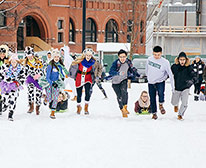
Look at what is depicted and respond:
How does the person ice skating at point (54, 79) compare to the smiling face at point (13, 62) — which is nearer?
the smiling face at point (13, 62)

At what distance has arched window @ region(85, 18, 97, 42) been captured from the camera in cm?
4222

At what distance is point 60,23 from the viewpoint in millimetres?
38781

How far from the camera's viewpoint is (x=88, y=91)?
438 inches

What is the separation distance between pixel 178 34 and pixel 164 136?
32199mm

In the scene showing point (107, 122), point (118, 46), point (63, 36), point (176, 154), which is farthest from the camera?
point (63, 36)

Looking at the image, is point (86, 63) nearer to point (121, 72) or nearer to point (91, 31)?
point (121, 72)

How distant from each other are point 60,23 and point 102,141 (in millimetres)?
31686

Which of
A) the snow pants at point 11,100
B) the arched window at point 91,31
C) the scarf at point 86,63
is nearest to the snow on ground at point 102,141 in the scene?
the snow pants at point 11,100

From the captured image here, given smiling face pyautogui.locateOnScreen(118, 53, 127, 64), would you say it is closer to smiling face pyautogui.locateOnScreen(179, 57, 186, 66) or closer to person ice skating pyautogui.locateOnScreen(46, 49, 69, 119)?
smiling face pyautogui.locateOnScreen(179, 57, 186, 66)

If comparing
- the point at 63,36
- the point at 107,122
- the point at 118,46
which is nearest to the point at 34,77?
the point at 107,122

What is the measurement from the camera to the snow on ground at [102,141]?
6.53m

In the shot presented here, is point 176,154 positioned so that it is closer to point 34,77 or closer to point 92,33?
point 34,77

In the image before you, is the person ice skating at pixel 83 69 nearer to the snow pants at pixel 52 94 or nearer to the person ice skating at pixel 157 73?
the snow pants at pixel 52 94

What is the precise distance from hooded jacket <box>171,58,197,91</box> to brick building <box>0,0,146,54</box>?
900 inches
